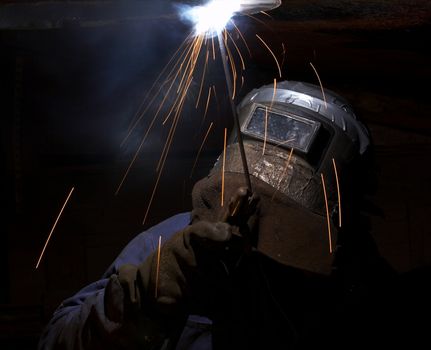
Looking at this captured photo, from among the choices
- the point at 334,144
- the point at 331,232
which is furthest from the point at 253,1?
the point at 331,232

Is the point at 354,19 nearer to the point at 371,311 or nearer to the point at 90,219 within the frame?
the point at 371,311

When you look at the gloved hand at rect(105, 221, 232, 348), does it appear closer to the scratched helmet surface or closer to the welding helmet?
the welding helmet

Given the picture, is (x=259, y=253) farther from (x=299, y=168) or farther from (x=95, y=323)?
(x=95, y=323)

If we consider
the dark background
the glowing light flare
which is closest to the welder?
the glowing light flare

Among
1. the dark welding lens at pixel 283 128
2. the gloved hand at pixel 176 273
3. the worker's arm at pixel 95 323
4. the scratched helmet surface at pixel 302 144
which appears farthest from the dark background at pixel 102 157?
the gloved hand at pixel 176 273

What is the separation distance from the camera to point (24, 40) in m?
3.81

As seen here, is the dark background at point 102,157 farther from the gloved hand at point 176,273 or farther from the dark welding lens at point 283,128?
the gloved hand at point 176,273

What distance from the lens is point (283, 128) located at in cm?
255

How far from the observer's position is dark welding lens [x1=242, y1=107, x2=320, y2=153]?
2488 mm

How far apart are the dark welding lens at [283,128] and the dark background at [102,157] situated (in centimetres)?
140

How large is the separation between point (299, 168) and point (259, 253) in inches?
19.1

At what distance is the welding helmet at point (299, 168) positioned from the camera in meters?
2.22

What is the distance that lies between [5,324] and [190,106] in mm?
2401

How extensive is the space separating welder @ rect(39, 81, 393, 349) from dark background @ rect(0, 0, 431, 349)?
4.68ft
